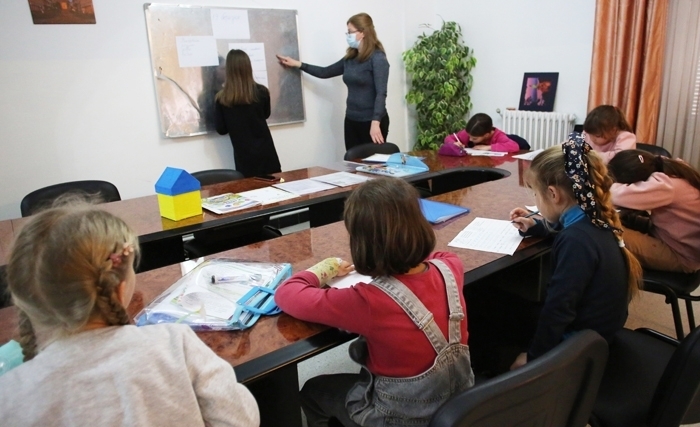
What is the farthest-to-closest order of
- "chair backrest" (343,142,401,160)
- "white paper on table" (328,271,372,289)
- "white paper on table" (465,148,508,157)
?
1. "chair backrest" (343,142,401,160)
2. "white paper on table" (465,148,508,157)
3. "white paper on table" (328,271,372,289)

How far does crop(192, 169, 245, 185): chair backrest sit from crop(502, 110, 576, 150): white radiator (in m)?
2.62

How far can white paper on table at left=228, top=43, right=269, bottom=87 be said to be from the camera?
3890 mm

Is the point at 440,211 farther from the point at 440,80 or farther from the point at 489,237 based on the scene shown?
the point at 440,80

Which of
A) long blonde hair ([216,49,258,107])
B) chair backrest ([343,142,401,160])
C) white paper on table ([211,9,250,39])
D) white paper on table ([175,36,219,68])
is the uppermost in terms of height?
white paper on table ([211,9,250,39])

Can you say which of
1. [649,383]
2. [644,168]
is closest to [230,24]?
[644,168]

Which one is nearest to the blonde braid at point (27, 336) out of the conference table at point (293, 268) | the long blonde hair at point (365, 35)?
the conference table at point (293, 268)

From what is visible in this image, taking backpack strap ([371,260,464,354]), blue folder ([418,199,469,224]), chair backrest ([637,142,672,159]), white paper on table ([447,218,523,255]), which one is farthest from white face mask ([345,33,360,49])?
backpack strap ([371,260,464,354])

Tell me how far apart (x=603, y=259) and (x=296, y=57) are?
3357 millimetres

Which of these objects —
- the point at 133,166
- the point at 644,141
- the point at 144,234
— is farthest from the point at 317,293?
the point at 644,141

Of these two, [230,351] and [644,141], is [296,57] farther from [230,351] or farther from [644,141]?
[230,351]

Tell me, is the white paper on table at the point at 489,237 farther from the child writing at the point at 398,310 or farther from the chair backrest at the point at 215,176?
the chair backrest at the point at 215,176

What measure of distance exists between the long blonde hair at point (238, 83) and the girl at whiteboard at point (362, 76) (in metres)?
0.64

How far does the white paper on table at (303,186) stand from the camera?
2.34 metres

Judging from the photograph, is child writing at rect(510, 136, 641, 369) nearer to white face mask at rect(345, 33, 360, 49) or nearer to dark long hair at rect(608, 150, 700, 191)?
dark long hair at rect(608, 150, 700, 191)
